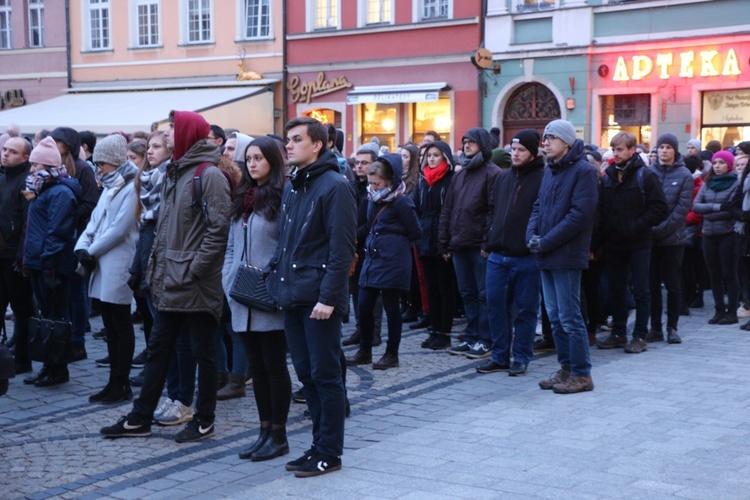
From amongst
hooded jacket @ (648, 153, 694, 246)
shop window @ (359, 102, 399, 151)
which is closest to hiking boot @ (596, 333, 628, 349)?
hooded jacket @ (648, 153, 694, 246)

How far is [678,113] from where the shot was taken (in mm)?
19109

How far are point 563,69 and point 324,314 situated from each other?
635 inches

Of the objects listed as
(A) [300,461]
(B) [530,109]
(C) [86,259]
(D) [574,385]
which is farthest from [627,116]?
(A) [300,461]

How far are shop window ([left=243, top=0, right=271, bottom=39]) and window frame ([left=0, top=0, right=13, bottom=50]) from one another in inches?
334

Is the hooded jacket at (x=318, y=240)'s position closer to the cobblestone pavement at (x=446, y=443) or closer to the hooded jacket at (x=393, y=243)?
the cobblestone pavement at (x=446, y=443)

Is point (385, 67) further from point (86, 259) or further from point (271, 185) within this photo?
point (271, 185)

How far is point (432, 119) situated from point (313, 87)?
11.8 ft

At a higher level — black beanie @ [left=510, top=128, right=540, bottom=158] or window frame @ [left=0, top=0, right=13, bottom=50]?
window frame @ [left=0, top=0, right=13, bottom=50]

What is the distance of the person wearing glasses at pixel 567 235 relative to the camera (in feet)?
25.0

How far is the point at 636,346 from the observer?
9398 millimetres

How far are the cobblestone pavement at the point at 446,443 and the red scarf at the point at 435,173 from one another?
199 centimetres

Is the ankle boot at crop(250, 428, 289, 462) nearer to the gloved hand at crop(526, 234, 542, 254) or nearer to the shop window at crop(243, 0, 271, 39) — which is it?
the gloved hand at crop(526, 234, 542, 254)

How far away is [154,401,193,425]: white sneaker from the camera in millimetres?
6840

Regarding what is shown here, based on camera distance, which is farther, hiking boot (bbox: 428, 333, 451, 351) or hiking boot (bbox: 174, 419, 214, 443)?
hiking boot (bbox: 428, 333, 451, 351)
